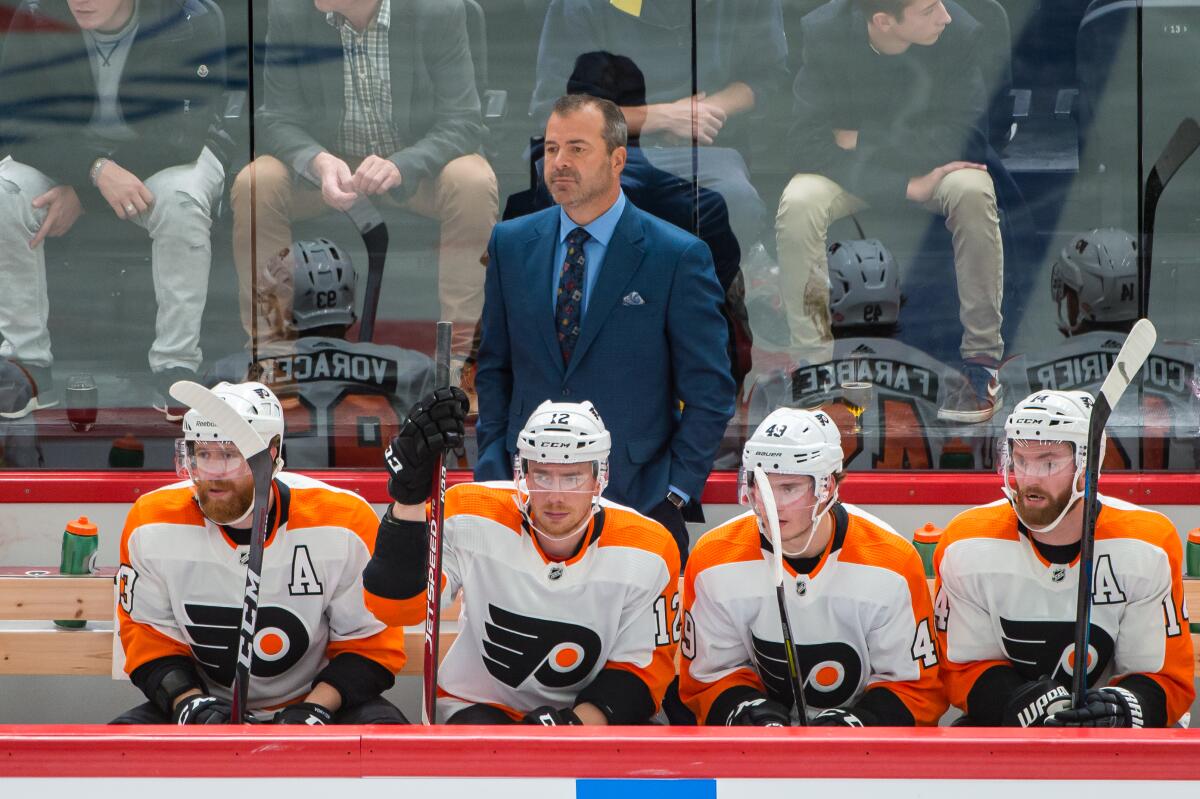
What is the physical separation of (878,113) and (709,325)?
1.48 m

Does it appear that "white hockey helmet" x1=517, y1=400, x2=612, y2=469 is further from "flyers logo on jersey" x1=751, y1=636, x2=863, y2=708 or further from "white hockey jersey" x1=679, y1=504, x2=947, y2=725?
"flyers logo on jersey" x1=751, y1=636, x2=863, y2=708

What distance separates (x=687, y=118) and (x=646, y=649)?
2.12m

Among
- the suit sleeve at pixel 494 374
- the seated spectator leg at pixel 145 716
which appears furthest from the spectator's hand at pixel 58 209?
the seated spectator leg at pixel 145 716

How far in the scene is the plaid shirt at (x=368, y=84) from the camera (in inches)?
180

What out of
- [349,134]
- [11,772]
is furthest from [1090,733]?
[349,134]

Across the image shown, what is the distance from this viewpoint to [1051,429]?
112 inches

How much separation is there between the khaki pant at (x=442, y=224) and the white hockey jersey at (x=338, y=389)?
107mm

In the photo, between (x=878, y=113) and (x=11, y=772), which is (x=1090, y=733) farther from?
(x=878, y=113)

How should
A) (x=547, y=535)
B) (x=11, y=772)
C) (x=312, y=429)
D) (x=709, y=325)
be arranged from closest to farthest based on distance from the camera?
(x=11, y=772) → (x=547, y=535) → (x=709, y=325) → (x=312, y=429)

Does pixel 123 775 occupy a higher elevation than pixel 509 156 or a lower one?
lower

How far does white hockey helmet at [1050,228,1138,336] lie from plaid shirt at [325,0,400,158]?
2.02m

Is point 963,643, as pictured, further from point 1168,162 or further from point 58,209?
point 58,209

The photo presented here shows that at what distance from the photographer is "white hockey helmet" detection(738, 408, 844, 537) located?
2779 mm

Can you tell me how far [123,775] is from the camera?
208 cm
